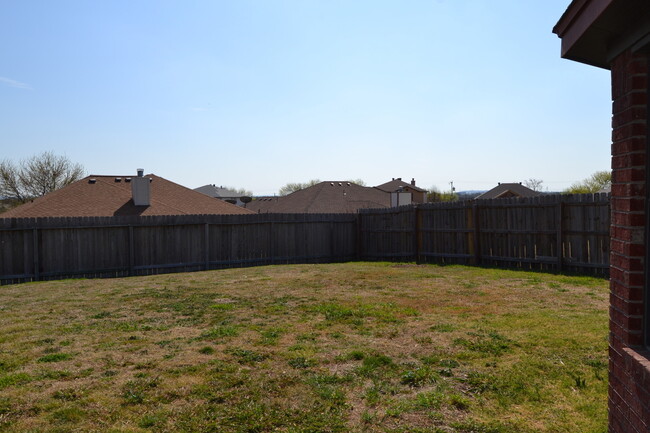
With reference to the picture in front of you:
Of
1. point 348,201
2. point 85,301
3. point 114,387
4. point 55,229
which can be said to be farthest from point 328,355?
point 348,201

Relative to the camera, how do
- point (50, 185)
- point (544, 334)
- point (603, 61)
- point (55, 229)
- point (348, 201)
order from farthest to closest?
point (50, 185), point (348, 201), point (55, 229), point (544, 334), point (603, 61)

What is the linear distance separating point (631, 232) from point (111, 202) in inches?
831

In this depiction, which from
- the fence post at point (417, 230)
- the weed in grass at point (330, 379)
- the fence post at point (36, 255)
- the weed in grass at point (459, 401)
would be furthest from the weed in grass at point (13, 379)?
the fence post at point (417, 230)

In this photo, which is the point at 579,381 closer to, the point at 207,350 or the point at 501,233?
the point at 207,350

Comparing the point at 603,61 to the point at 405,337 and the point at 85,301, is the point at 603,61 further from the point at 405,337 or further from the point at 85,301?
the point at 85,301

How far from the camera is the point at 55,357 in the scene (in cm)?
577

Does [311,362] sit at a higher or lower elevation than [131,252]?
lower

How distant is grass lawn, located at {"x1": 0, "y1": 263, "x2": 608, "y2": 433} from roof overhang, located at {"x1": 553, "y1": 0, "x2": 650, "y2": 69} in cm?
270

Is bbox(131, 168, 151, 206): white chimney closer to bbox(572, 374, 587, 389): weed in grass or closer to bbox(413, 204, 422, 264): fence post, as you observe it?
bbox(413, 204, 422, 264): fence post

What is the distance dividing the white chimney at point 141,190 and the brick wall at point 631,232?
2049 centimetres

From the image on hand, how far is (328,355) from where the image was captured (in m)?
5.70

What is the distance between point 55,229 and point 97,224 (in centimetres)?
111

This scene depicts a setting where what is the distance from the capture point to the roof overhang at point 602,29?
2789 mm

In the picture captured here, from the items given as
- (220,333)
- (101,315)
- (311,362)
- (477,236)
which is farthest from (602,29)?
(477,236)
